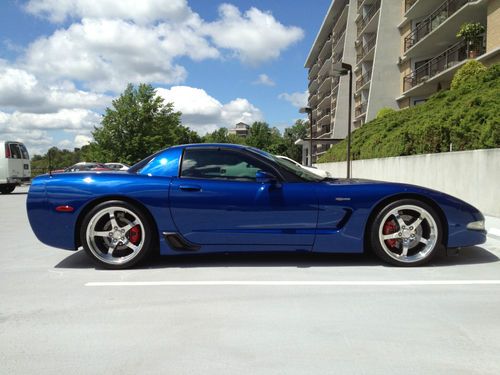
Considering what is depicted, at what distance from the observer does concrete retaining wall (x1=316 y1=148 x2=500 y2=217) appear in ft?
26.1

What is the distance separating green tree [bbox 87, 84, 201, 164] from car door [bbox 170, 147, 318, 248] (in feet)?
145

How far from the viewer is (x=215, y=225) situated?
413 centimetres

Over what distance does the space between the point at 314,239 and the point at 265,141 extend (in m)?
87.7

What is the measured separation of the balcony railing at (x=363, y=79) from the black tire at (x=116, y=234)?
39.3m

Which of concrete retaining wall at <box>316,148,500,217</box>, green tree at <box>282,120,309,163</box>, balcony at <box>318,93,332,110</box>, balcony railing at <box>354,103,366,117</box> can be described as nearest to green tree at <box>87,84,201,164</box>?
balcony railing at <box>354,103,366,117</box>

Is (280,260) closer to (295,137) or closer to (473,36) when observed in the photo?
(473,36)

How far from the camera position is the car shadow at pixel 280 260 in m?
4.41

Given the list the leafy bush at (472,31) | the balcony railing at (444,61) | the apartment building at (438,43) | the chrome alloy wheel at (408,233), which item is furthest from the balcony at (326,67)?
the chrome alloy wheel at (408,233)

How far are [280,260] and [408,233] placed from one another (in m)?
1.39

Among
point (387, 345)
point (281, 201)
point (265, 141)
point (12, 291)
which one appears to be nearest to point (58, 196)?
point (12, 291)

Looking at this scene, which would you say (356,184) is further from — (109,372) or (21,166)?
(21,166)

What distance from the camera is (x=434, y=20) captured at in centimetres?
2684

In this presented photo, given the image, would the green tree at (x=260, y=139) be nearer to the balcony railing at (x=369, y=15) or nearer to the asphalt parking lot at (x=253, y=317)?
the balcony railing at (x=369, y=15)

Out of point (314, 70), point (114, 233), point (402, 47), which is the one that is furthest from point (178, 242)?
point (314, 70)
